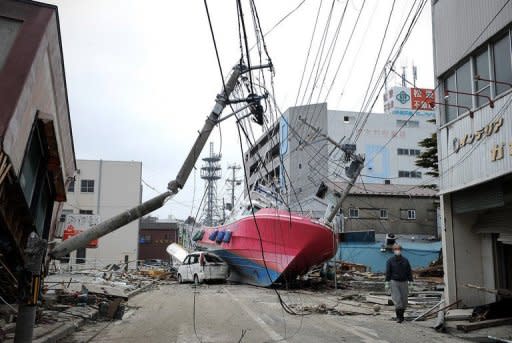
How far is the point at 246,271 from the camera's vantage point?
25359 millimetres

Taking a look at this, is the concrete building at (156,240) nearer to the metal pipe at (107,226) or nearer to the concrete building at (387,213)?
the concrete building at (387,213)

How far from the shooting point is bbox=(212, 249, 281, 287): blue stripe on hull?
23.3 metres

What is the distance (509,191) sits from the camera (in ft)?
38.9

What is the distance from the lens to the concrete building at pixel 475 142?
1147 centimetres

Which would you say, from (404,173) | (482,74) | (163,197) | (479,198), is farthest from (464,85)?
(404,173)

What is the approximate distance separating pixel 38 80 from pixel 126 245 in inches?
1805

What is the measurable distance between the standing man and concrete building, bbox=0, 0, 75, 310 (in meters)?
8.12

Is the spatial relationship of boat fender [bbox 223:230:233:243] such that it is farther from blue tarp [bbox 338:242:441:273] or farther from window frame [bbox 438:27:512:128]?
window frame [bbox 438:27:512:128]

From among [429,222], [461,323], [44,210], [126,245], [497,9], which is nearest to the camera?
[44,210]

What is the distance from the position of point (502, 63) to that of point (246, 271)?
55.7ft

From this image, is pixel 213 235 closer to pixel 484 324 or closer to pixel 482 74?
pixel 482 74

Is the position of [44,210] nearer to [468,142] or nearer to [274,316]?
[274,316]

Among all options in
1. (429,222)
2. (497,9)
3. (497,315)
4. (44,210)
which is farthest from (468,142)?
(429,222)

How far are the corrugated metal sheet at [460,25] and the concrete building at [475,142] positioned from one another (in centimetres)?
2
